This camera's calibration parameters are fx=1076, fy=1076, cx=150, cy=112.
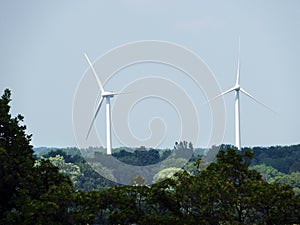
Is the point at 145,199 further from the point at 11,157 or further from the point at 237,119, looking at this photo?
the point at 237,119

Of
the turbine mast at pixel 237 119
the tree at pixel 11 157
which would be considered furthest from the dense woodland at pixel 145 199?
the turbine mast at pixel 237 119

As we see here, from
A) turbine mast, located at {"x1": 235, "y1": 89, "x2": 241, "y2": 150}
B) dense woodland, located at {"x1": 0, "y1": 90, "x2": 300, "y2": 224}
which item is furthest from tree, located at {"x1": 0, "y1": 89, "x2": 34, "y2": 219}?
turbine mast, located at {"x1": 235, "y1": 89, "x2": 241, "y2": 150}

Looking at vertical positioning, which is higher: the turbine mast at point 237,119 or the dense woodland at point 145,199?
the turbine mast at point 237,119

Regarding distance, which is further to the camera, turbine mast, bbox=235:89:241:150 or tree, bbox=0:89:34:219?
turbine mast, bbox=235:89:241:150

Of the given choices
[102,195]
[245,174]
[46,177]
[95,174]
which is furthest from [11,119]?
[95,174]

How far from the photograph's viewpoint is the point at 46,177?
52.0 m

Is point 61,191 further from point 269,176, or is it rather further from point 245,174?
point 269,176

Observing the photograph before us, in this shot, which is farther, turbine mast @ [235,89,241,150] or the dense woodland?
turbine mast @ [235,89,241,150]

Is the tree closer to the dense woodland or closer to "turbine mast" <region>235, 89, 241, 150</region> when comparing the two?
the dense woodland

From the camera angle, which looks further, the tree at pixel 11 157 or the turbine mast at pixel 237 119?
the turbine mast at pixel 237 119

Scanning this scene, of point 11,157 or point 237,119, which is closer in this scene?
point 11,157

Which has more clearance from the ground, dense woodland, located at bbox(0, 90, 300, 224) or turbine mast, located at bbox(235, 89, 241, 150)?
turbine mast, located at bbox(235, 89, 241, 150)

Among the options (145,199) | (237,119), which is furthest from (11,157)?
(237,119)

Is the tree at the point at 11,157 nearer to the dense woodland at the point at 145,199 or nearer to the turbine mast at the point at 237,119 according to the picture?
the dense woodland at the point at 145,199
